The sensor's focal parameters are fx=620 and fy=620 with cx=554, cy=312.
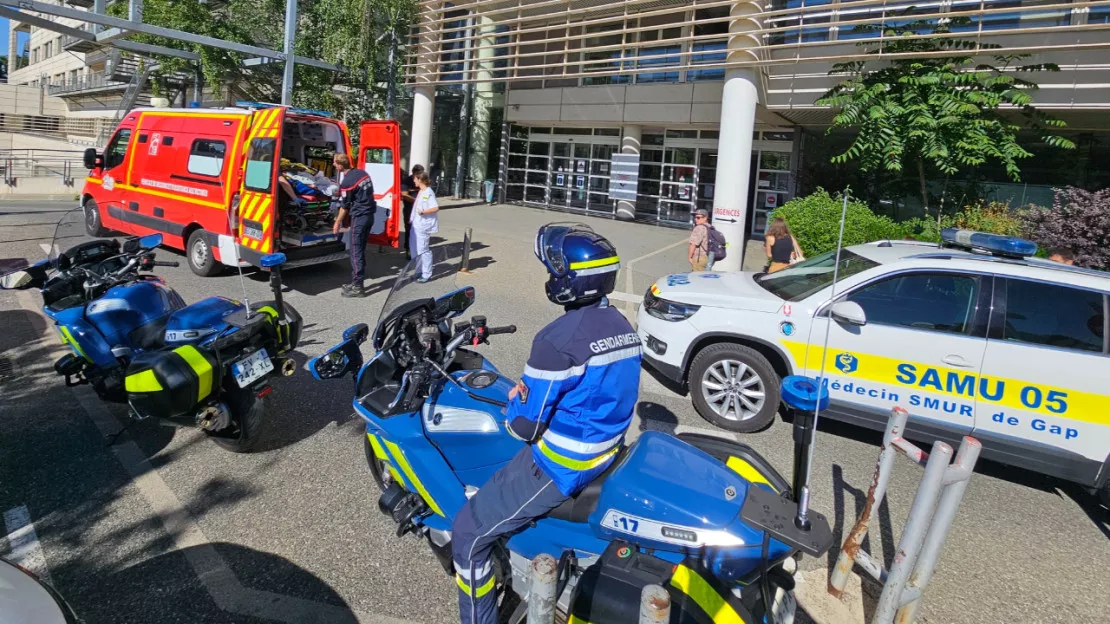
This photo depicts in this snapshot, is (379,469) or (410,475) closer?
(410,475)

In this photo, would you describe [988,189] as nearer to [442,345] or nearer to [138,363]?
[442,345]

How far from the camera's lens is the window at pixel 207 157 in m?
8.12

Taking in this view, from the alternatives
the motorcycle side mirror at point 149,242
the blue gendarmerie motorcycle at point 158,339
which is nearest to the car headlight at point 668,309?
the blue gendarmerie motorcycle at point 158,339

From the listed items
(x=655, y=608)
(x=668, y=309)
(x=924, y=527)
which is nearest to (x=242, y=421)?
(x=655, y=608)

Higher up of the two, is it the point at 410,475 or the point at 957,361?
the point at 957,361

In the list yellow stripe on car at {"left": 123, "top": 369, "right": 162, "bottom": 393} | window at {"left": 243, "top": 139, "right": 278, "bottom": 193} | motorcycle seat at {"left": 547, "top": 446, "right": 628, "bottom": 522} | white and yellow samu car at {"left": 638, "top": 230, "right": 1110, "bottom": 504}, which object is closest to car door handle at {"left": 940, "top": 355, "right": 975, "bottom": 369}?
white and yellow samu car at {"left": 638, "top": 230, "right": 1110, "bottom": 504}

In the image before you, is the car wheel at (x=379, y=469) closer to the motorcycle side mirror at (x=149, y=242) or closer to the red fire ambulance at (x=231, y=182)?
the motorcycle side mirror at (x=149, y=242)

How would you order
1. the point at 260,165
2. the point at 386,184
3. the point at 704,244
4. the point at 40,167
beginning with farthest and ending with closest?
1. the point at 40,167
2. the point at 386,184
3. the point at 704,244
4. the point at 260,165

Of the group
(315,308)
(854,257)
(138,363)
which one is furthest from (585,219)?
(138,363)

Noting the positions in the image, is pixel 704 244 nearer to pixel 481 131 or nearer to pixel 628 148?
pixel 628 148

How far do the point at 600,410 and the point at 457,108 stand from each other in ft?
72.8

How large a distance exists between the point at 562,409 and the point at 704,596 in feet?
2.57

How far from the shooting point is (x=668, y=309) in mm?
5406

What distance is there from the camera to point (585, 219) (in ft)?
63.0
